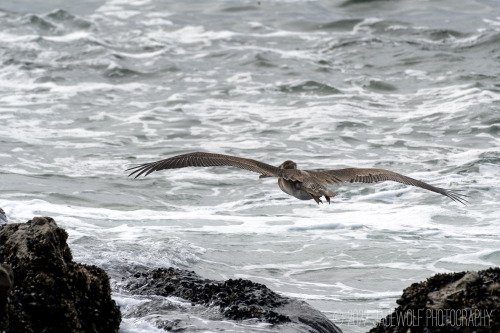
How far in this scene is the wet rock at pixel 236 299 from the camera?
195 inches

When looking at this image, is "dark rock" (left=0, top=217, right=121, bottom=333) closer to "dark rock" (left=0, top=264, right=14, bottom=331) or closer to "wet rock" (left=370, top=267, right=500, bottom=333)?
"dark rock" (left=0, top=264, right=14, bottom=331)

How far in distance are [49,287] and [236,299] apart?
1403mm

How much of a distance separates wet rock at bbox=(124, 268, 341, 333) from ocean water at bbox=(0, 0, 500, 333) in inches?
5.9

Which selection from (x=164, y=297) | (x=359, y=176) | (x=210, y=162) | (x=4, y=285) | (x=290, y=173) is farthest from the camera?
(x=359, y=176)

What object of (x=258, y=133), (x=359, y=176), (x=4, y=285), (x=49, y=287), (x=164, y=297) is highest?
(x=258, y=133)

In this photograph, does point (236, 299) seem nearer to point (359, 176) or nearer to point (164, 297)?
point (164, 297)

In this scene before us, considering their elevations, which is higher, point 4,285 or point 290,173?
point 290,173

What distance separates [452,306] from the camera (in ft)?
12.6

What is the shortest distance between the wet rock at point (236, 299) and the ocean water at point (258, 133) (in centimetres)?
15

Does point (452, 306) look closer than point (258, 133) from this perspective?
Yes

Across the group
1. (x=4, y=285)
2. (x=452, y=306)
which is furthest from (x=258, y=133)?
(x=4, y=285)

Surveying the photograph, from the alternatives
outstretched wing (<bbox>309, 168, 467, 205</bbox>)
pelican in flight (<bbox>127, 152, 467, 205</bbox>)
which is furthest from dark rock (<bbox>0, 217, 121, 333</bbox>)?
outstretched wing (<bbox>309, 168, 467, 205</bbox>)

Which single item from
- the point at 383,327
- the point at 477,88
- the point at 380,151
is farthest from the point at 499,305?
the point at 477,88

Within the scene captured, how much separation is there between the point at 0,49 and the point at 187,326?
55.8 ft
